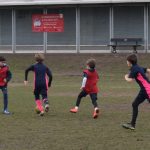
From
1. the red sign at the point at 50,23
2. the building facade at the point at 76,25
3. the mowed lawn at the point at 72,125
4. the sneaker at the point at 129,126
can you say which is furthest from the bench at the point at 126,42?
the sneaker at the point at 129,126

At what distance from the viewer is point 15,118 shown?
572 inches

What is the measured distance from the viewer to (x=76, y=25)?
47031 mm

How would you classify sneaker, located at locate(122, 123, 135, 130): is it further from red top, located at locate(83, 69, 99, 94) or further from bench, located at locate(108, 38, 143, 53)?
bench, located at locate(108, 38, 143, 53)

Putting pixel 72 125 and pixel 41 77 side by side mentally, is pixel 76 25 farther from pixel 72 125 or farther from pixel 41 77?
→ pixel 72 125

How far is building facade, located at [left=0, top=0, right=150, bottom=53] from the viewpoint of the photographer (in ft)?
151

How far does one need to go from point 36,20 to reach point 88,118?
33.4 metres

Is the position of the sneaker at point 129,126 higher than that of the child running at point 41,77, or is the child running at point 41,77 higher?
the child running at point 41,77

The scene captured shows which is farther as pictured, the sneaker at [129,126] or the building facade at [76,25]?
the building facade at [76,25]

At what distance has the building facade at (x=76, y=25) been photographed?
46.1 metres

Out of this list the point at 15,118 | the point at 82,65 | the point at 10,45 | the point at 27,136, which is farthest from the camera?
the point at 10,45

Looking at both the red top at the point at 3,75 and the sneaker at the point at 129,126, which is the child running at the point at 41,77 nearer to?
the red top at the point at 3,75

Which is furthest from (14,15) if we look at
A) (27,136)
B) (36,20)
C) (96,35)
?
(27,136)

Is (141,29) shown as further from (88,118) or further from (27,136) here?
(27,136)

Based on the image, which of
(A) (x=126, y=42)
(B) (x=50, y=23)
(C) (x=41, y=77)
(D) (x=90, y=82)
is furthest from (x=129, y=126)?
(B) (x=50, y=23)
